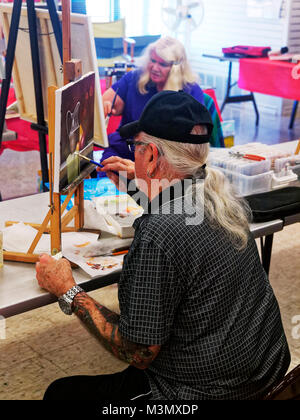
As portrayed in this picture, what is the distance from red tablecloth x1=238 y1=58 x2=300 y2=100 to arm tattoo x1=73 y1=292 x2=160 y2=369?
4.78 m

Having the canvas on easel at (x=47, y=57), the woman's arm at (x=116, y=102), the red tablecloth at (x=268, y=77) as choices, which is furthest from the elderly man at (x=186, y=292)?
the red tablecloth at (x=268, y=77)

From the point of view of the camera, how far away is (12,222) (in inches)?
81.6

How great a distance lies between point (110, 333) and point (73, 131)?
69 centimetres

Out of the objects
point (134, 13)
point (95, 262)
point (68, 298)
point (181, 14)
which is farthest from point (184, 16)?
point (68, 298)

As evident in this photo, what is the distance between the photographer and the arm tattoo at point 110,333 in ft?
4.48

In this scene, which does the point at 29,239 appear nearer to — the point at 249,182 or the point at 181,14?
the point at 249,182

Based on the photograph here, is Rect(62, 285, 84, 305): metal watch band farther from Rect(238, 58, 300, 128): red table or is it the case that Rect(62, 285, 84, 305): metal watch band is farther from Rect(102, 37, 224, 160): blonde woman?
Rect(238, 58, 300, 128): red table

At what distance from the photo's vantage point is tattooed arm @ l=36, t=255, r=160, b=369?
137cm

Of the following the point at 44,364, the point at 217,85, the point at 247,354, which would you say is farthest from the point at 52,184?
the point at 217,85

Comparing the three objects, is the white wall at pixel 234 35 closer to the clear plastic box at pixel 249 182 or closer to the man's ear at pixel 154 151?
the clear plastic box at pixel 249 182

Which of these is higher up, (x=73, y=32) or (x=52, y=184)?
(x=73, y=32)

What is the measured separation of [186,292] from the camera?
1.35m

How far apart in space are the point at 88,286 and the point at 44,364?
96 centimetres
